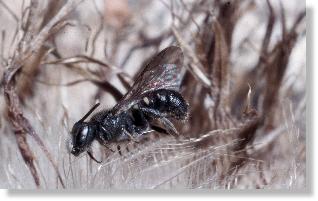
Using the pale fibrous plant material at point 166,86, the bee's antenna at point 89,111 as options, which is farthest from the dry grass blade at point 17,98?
the bee's antenna at point 89,111

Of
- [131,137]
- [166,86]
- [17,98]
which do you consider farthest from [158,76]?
[17,98]

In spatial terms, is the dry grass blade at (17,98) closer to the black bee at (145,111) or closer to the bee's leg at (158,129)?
the black bee at (145,111)

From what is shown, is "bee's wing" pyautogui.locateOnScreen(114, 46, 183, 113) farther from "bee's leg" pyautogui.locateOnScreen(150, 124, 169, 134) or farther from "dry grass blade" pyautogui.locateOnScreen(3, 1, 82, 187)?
"dry grass blade" pyautogui.locateOnScreen(3, 1, 82, 187)

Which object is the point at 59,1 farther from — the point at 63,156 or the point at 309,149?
the point at 309,149

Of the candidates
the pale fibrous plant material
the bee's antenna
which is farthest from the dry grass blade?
the bee's antenna

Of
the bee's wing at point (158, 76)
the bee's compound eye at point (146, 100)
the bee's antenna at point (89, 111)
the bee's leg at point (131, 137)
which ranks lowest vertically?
the bee's leg at point (131, 137)

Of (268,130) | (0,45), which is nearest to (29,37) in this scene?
(0,45)
